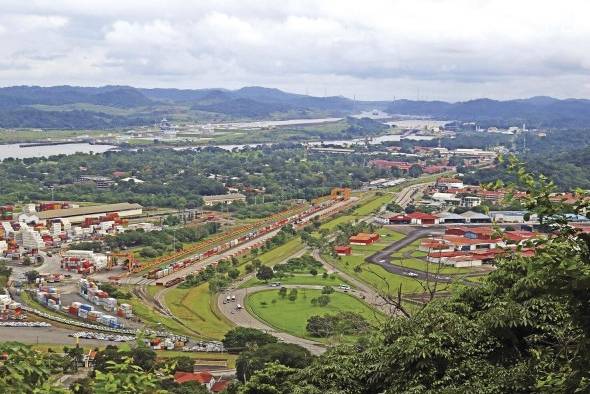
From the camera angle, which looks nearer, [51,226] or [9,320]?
[9,320]

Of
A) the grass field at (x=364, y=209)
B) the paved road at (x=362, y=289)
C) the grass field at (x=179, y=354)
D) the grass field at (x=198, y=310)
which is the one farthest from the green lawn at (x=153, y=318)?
the grass field at (x=364, y=209)

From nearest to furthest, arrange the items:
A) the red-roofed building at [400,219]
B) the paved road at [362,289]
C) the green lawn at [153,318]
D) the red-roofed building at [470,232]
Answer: the green lawn at [153,318] < the paved road at [362,289] < the red-roofed building at [470,232] < the red-roofed building at [400,219]

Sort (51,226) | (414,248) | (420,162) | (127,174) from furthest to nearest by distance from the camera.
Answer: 1. (420,162)
2. (127,174)
3. (51,226)
4. (414,248)

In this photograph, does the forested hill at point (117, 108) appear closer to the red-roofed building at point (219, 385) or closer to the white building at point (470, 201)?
the white building at point (470, 201)

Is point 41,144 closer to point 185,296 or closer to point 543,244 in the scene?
point 185,296

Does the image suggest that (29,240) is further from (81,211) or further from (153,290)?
(153,290)

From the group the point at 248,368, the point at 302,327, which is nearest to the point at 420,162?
the point at 302,327
